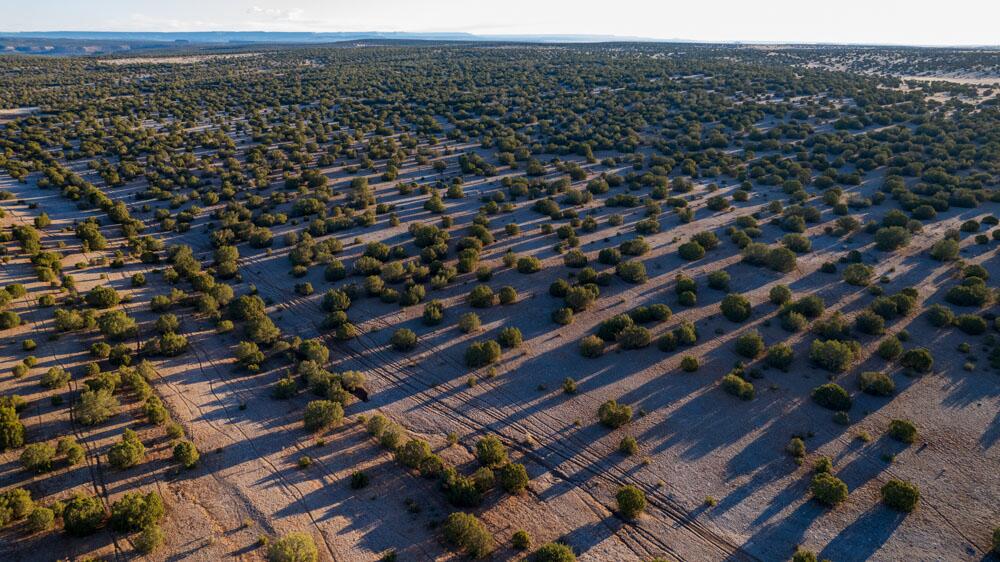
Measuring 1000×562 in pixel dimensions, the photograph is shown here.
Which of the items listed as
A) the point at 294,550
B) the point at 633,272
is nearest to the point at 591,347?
the point at 633,272

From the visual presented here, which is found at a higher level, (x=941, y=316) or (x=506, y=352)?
(x=941, y=316)

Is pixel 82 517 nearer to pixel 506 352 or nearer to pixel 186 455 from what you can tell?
pixel 186 455

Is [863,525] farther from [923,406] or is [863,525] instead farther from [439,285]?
[439,285]

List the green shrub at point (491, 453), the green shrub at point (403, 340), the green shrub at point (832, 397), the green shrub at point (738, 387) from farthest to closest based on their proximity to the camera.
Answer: the green shrub at point (403, 340) < the green shrub at point (738, 387) < the green shrub at point (832, 397) < the green shrub at point (491, 453)

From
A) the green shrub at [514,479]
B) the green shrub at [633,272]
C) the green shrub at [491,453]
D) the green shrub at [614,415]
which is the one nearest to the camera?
the green shrub at [514,479]

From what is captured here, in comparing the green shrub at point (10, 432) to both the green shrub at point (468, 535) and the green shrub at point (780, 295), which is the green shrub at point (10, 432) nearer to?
the green shrub at point (468, 535)

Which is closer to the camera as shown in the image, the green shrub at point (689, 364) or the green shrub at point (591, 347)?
the green shrub at point (689, 364)

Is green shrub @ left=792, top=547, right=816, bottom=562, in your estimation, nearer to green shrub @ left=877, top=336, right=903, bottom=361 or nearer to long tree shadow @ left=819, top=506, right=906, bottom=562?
long tree shadow @ left=819, top=506, right=906, bottom=562

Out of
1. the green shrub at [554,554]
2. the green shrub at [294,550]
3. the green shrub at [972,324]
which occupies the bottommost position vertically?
the green shrub at [554,554]

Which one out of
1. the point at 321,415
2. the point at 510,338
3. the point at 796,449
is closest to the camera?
the point at 796,449

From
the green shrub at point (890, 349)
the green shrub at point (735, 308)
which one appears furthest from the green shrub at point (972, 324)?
the green shrub at point (735, 308)

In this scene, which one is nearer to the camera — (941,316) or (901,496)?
(901,496)
